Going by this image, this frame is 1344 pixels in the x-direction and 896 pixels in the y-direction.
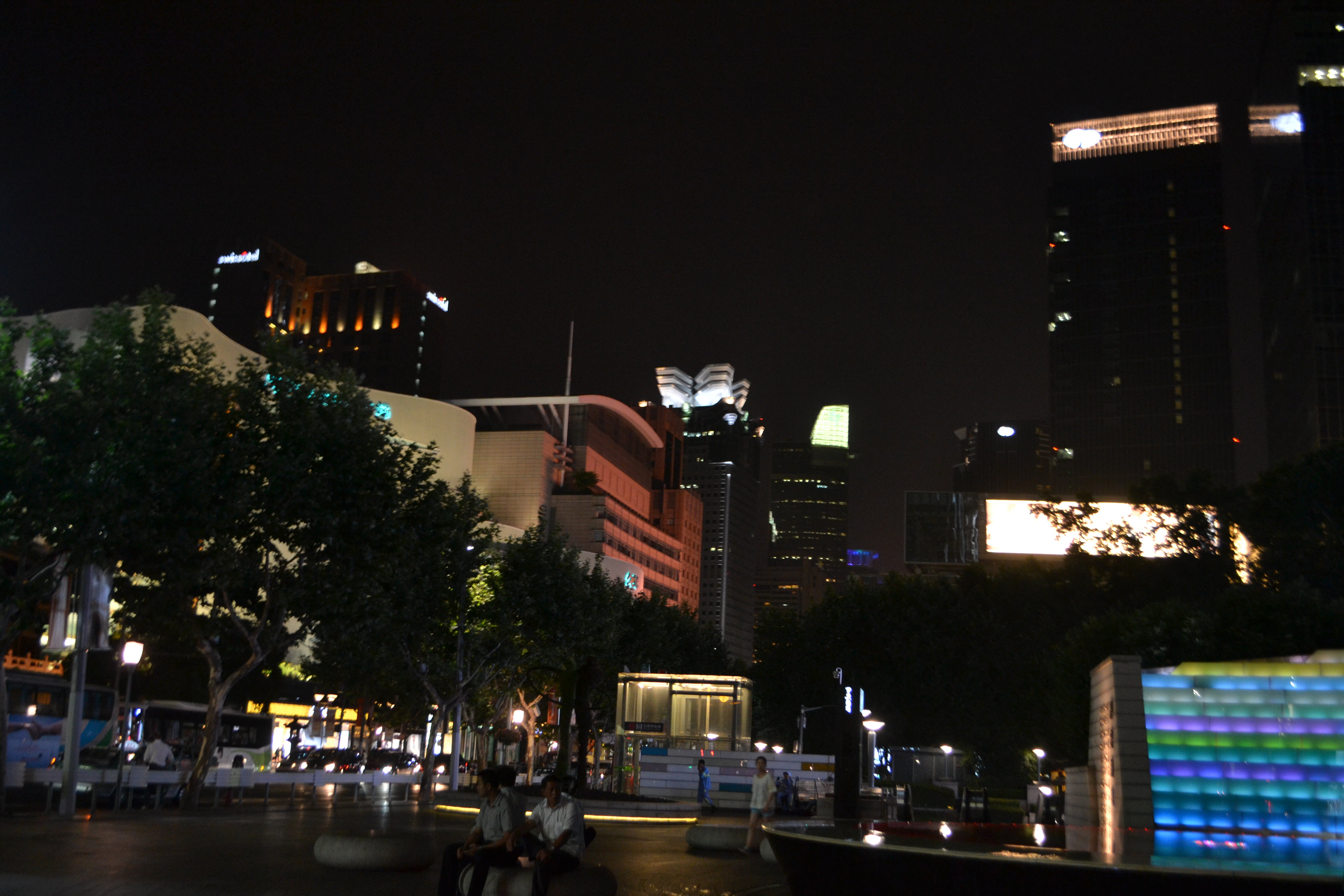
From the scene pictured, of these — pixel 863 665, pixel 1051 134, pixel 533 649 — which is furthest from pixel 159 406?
pixel 1051 134

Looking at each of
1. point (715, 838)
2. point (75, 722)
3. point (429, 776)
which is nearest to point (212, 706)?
point (75, 722)

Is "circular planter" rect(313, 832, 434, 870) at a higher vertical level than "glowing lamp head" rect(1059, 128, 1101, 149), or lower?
lower

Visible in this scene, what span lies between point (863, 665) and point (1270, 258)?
3543 inches

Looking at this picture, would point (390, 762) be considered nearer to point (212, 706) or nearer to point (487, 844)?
point (212, 706)

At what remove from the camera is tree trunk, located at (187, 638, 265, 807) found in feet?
83.7

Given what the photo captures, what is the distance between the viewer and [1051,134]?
193m

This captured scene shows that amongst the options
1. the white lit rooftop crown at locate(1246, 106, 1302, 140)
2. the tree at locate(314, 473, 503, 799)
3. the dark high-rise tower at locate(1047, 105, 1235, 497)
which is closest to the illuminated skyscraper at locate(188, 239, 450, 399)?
the dark high-rise tower at locate(1047, 105, 1235, 497)

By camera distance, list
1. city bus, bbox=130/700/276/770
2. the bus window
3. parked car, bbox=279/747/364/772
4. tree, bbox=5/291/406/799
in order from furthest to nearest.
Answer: parked car, bbox=279/747/364/772, city bus, bbox=130/700/276/770, the bus window, tree, bbox=5/291/406/799

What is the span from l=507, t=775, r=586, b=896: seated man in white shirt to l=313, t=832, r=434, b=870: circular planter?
3.94 metres

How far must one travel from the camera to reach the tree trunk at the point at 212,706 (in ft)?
83.7

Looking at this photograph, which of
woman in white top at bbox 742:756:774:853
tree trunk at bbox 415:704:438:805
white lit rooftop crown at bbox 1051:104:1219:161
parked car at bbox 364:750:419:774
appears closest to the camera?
woman in white top at bbox 742:756:774:853

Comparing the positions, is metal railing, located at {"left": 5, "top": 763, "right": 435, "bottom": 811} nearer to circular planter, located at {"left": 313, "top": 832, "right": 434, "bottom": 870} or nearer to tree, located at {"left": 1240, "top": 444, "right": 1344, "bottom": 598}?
circular planter, located at {"left": 313, "top": 832, "right": 434, "bottom": 870}

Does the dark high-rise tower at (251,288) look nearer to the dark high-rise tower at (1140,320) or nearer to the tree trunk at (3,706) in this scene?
the dark high-rise tower at (1140,320)

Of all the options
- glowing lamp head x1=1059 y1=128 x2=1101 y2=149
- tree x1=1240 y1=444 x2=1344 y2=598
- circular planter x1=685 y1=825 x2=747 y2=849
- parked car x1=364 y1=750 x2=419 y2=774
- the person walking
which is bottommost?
parked car x1=364 y1=750 x2=419 y2=774
